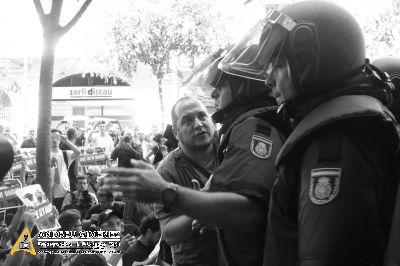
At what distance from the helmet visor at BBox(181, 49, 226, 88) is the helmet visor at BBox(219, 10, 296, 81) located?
347 mm

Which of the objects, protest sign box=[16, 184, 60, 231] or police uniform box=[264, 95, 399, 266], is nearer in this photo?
police uniform box=[264, 95, 399, 266]

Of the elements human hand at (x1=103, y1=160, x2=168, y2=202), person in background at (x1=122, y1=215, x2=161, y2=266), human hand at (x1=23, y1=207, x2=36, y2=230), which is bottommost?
person in background at (x1=122, y1=215, x2=161, y2=266)

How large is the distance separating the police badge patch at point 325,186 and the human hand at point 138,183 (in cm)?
60

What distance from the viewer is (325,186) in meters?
1.40

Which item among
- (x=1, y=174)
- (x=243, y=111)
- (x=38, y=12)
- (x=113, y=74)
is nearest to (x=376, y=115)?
(x=243, y=111)

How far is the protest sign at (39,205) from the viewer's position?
512 centimetres

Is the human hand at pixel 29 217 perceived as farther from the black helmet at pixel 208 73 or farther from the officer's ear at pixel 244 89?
the officer's ear at pixel 244 89

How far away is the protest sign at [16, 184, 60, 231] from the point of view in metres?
5.12

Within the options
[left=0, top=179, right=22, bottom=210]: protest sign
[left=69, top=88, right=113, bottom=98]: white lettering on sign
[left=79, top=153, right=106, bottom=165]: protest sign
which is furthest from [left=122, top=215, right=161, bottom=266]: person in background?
[left=69, top=88, right=113, bottom=98]: white lettering on sign

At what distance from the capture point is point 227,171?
1994 mm

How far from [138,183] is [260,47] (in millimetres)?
615

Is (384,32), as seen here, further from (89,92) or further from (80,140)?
(89,92)

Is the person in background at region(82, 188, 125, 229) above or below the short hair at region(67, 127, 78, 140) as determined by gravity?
below

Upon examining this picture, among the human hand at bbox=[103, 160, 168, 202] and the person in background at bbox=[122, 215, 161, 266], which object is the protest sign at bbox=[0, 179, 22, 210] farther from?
the human hand at bbox=[103, 160, 168, 202]
